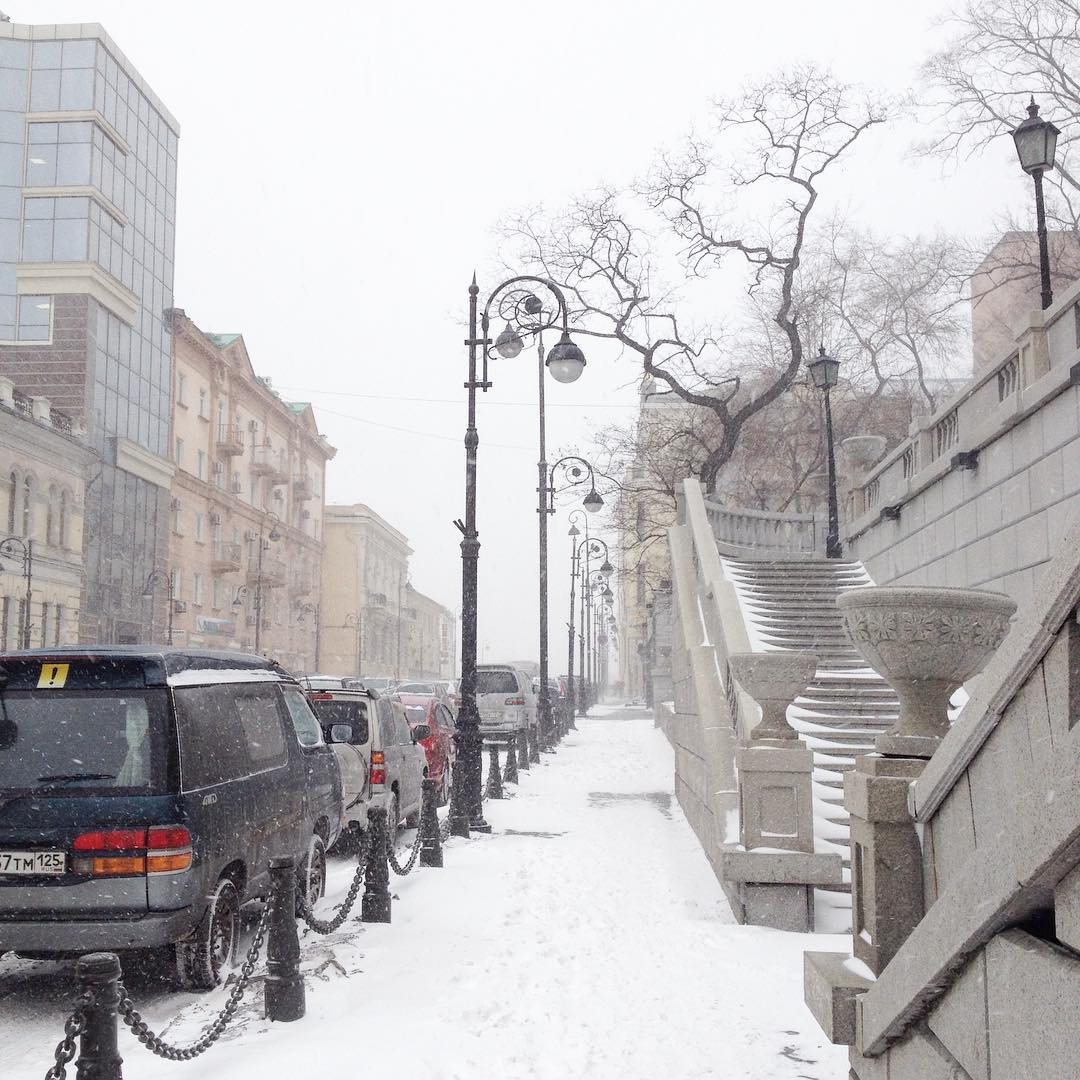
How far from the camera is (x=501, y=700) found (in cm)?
2658

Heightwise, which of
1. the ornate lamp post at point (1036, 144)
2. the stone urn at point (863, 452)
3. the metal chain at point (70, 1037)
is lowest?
the metal chain at point (70, 1037)

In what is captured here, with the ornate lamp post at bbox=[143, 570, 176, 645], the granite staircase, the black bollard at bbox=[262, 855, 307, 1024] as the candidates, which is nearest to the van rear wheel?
the black bollard at bbox=[262, 855, 307, 1024]

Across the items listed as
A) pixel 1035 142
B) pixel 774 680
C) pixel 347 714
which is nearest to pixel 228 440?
pixel 347 714

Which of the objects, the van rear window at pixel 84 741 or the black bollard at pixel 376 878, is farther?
the black bollard at pixel 376 878

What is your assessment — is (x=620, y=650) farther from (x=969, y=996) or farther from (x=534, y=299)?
(x=969, y=996)

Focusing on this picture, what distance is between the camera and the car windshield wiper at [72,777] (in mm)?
5512

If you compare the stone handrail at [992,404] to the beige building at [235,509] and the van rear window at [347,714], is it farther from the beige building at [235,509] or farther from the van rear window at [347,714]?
the beige building at [235,509]

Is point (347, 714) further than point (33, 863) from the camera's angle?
Yes

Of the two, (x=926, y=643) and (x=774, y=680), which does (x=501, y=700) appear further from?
(x=926, y=643)

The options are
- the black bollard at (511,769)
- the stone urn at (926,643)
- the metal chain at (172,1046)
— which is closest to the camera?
the metal chain at (172,1046)

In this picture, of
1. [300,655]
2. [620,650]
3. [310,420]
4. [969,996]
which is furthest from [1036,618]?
[620,650]

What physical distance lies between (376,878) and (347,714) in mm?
3175

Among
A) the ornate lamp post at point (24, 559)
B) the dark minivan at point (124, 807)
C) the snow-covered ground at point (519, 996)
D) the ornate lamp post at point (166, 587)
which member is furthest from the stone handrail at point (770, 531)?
the ornate lamp post at point (166, 587)

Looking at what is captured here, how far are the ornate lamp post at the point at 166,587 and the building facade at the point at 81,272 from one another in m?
0.47
